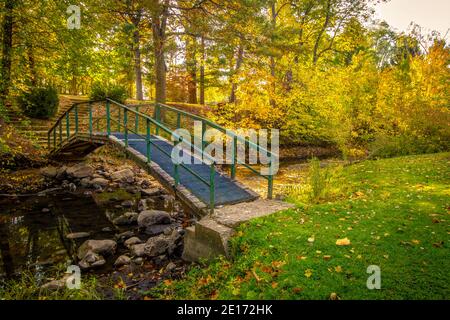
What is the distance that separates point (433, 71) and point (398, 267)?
14985mm

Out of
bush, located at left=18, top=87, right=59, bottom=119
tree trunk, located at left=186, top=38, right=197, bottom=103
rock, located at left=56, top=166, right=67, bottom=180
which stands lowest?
rock, located at left=56, top=166, right=67, bottom=180

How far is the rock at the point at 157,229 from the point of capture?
6.46 metres

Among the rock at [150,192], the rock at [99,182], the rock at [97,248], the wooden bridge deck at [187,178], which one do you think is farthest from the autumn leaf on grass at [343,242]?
the rock at [99,182]

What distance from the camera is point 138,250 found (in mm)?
5402

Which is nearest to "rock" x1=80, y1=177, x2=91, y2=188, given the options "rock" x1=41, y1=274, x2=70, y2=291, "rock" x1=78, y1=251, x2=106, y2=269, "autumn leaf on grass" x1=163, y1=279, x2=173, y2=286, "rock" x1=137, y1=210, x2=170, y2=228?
"rock" x1=137, y1=210, x2=170, y2=228

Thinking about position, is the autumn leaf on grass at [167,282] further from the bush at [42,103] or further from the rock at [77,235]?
the bush at [42,103]

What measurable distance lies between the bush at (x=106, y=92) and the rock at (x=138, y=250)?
42.1 ft

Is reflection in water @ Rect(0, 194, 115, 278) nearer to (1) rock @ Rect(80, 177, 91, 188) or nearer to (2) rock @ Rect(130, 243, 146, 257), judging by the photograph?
(1) rock @ Rect(80, 177, 91, 188)

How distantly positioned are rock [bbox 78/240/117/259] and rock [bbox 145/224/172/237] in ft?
3.26

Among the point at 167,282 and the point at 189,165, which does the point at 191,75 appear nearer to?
the point at 189,165

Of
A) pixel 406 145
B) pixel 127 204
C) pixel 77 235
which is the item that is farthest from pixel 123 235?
pixel 406 145

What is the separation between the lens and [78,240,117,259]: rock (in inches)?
211
